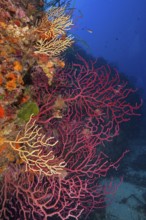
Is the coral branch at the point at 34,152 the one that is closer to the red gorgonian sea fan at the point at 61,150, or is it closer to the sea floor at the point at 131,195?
the red gorgonian sea fan at the point at 61,150

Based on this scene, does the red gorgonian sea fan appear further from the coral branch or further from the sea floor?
the sea floor

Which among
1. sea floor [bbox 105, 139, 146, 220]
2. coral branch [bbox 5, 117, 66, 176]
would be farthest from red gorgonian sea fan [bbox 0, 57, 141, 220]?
sea floor [bbox 105, 139, 146, 220]

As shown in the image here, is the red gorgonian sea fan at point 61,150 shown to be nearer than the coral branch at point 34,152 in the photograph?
No

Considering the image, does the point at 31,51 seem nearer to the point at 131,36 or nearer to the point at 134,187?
the point at 134,187

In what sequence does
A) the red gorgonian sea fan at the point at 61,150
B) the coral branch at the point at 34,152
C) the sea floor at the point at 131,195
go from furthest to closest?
1. the sea floor at the point at 131,195
2. the red gorgonian sea fan at the point at 61,150
3. the coral branch at the point at 34,152

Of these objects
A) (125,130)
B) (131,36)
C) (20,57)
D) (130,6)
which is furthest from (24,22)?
(130,6)

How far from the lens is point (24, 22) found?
4852 mm

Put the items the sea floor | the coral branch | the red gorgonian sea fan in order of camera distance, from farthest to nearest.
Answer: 1. the sea floor
2. the red gorgonian sea fan
3. the coral branch

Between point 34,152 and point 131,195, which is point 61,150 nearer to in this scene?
point 34,152

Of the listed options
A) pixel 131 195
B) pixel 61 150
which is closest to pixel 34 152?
pixel 61 150

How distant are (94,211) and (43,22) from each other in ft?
24.9

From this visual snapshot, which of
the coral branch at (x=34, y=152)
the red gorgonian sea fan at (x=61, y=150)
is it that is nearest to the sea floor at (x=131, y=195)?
the red gorgonian sea fan at (x=61, y=150)

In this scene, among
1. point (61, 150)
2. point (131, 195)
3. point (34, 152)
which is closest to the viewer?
point (34, 152)

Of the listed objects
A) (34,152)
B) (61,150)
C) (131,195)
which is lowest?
(131,195)
